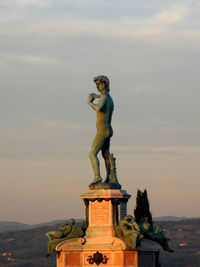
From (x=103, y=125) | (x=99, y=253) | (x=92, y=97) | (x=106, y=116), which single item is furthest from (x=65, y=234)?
(x=92, y=97)

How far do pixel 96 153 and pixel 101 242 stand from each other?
4.08m

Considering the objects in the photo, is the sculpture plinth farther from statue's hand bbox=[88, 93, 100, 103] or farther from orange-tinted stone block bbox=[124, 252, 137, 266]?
statue's hand bbox=[88, 93, 100, 103]

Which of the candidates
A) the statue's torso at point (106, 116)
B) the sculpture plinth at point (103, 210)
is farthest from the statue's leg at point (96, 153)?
the sculpture plinth at point (103, 210)

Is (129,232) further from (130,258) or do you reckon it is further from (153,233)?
(153,233)

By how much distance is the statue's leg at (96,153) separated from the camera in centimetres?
3816

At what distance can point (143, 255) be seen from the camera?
123 feet

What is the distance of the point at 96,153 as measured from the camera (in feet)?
126

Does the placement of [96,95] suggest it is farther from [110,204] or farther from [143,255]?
[143,255]

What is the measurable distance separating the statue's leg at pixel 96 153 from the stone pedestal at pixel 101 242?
0.81 metres

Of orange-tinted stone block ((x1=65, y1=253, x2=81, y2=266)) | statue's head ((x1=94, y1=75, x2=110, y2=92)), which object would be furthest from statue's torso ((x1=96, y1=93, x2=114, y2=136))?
orange-tinted stone block ((x1=65, y1=253, x2=81, y2=266))

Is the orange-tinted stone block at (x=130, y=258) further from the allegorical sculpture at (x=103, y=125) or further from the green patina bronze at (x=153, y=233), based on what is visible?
the allegorical sculpture at (x=103, y=125)

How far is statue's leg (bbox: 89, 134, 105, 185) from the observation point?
38156mm

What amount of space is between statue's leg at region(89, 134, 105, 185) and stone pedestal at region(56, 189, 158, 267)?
32.0 inches

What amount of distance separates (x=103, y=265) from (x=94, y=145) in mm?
5414
